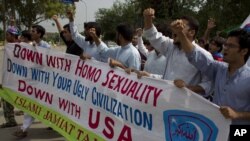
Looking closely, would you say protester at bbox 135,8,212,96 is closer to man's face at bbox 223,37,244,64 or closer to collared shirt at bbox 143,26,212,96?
collared shirt at bbox 143,26,212,96

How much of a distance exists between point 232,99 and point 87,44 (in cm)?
361

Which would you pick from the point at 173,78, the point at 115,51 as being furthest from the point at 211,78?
the point at 115,51

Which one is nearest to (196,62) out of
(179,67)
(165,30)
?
(179,67)

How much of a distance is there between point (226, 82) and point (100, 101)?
164 cm

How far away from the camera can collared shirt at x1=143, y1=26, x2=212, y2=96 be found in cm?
400

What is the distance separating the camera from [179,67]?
405 cm

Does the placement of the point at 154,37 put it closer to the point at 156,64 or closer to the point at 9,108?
the point at 156,64

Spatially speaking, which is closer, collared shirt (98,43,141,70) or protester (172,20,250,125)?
protester (172,20,250,125)

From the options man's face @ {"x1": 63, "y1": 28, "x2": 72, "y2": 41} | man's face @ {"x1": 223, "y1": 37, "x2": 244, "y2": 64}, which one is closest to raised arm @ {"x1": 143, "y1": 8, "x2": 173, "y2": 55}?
man's face @ {"x1": 223, "y1": 37, "x2": 244, "y2": 64}

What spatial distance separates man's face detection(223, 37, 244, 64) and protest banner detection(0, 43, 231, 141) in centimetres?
38

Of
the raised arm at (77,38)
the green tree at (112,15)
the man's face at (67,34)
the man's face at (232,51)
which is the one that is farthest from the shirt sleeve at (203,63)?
the green tree at (112,15)

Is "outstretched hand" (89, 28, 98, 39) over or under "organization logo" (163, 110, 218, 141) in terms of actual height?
over

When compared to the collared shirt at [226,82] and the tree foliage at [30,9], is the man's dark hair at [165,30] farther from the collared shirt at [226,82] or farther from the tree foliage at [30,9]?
the tree foliage at [30,9]

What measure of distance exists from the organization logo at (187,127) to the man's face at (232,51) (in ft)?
1.61
